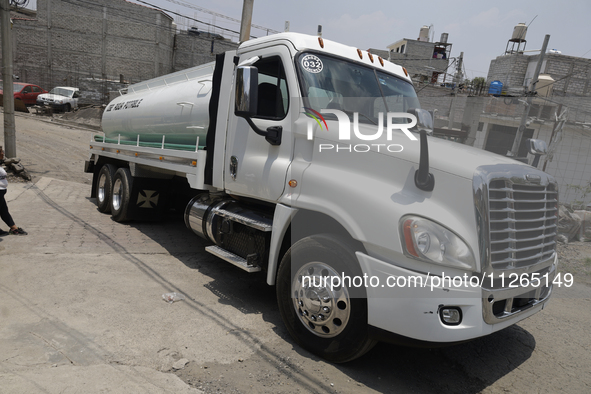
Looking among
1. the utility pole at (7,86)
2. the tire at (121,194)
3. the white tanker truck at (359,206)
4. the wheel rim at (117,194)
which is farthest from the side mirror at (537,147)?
the utility pole at (7,86)

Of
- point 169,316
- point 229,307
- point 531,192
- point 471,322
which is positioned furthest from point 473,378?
point 169,316

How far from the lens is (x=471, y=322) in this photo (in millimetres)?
2678

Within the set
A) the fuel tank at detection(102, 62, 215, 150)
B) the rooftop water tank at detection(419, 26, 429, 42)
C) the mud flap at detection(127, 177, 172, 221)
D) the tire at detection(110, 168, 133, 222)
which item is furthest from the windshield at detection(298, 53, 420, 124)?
the rooftop water tank at detection(419, 26, 429, 42)

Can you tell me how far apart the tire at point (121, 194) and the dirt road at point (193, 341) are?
4.53 feet

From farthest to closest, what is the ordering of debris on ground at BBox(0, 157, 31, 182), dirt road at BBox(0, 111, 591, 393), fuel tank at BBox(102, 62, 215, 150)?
debris on ground at BBox(0, 157, 31, 182) → fuel tank at BBox(102, 62, 215, 150) → dirt road at BBox(0, 111, 591, 393)

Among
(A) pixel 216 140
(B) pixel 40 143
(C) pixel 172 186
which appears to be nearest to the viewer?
(A) pixel 216 140

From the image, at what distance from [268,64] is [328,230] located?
1.78 m

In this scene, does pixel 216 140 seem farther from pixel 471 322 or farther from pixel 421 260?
pixel 471 322

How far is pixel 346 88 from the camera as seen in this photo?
3748mm

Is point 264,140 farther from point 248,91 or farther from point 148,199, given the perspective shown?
point 148,199

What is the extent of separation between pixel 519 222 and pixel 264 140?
90.4 inches

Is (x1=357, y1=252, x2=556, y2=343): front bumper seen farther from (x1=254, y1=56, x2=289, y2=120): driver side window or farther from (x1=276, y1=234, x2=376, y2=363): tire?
(x1=254, y1=56, x2=289, y2=120): driver side window

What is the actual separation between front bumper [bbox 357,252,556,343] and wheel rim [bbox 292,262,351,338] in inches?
12.2

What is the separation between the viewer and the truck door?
12.3ft
